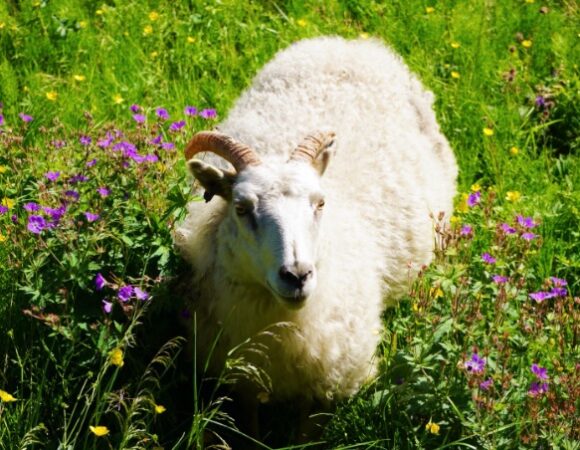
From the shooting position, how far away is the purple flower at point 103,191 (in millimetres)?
4035

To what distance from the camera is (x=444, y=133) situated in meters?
6.26

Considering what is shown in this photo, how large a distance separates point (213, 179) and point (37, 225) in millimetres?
739

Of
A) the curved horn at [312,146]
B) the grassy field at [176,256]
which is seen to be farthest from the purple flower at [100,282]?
the curved horn at [312,146]

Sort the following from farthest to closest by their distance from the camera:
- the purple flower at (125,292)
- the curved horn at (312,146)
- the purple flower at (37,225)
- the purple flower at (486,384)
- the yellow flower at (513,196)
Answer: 1. the yellow flower at (513,196)
2. the curved horn at (312,146)
3. the purple flower at (37,225)
4. the purple flower at (125,292)
5. the purple flower at (486,384)

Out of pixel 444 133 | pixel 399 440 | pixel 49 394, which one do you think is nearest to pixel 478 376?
pixel 399 440

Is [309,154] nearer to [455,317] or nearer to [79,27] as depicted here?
[455,317]

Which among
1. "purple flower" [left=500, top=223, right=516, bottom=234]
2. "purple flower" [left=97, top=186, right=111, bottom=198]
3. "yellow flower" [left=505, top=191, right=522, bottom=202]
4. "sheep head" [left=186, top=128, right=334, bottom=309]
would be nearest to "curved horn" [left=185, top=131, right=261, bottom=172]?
"sheep head" [left=186, top=128, right=334, bottom=309]

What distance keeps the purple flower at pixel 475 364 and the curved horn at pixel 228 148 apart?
3.95ft

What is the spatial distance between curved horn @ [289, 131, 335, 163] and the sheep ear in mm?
286

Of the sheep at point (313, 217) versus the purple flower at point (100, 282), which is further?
the sheep at point (313, 217)

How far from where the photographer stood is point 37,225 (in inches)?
153

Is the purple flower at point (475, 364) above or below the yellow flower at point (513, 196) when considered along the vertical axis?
above

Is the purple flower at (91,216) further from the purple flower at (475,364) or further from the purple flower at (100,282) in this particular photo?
the purple flower at (475,364)

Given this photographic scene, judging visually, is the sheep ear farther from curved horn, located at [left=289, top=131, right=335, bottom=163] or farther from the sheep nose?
the sheep nose
